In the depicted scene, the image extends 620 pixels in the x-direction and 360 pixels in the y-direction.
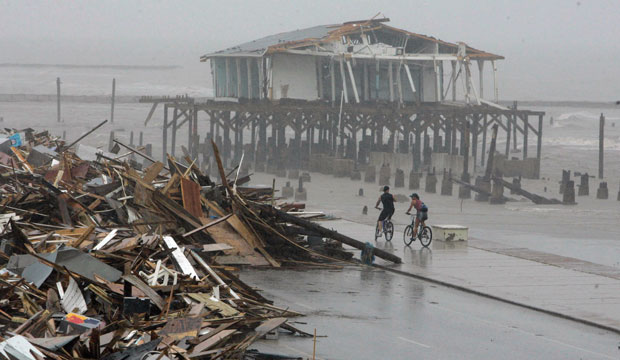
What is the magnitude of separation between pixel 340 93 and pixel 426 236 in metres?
36.6

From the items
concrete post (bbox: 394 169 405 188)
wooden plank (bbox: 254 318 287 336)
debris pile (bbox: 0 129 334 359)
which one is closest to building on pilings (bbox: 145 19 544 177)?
concrete post (bbox: 394 169 405 188)

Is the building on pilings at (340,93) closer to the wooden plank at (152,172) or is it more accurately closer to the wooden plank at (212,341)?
the wooden plank at (152,172)

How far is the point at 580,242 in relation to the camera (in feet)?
91.5

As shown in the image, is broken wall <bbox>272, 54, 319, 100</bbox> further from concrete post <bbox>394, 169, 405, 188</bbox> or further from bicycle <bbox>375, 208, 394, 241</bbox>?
bicycle <bbox>375, 208, 394, 241</bbox>

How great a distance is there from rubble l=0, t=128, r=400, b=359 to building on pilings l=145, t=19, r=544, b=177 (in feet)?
109

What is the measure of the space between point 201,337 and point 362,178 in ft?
134

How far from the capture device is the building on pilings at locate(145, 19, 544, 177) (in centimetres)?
5725

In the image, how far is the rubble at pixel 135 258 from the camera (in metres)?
11.1

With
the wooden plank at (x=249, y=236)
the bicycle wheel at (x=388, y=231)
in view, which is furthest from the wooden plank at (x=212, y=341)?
the bicycle wheel at (x=388, y=231)

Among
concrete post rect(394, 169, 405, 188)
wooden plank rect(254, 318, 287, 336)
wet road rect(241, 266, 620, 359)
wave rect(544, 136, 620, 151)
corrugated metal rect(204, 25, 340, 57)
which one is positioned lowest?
wave rect(544, 136, 620, 151)

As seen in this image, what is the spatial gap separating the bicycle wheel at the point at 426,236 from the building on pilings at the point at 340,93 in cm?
3075

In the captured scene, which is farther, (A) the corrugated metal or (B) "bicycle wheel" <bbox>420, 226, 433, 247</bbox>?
(A) the corrugated metal

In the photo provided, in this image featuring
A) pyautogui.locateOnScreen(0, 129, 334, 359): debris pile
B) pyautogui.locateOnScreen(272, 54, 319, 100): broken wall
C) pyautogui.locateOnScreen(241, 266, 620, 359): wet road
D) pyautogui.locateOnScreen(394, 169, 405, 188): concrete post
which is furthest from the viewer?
pyautogui.locateOnScreen(272, 54, 319, 100): broken wall

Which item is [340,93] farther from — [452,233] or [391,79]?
[452,233]
